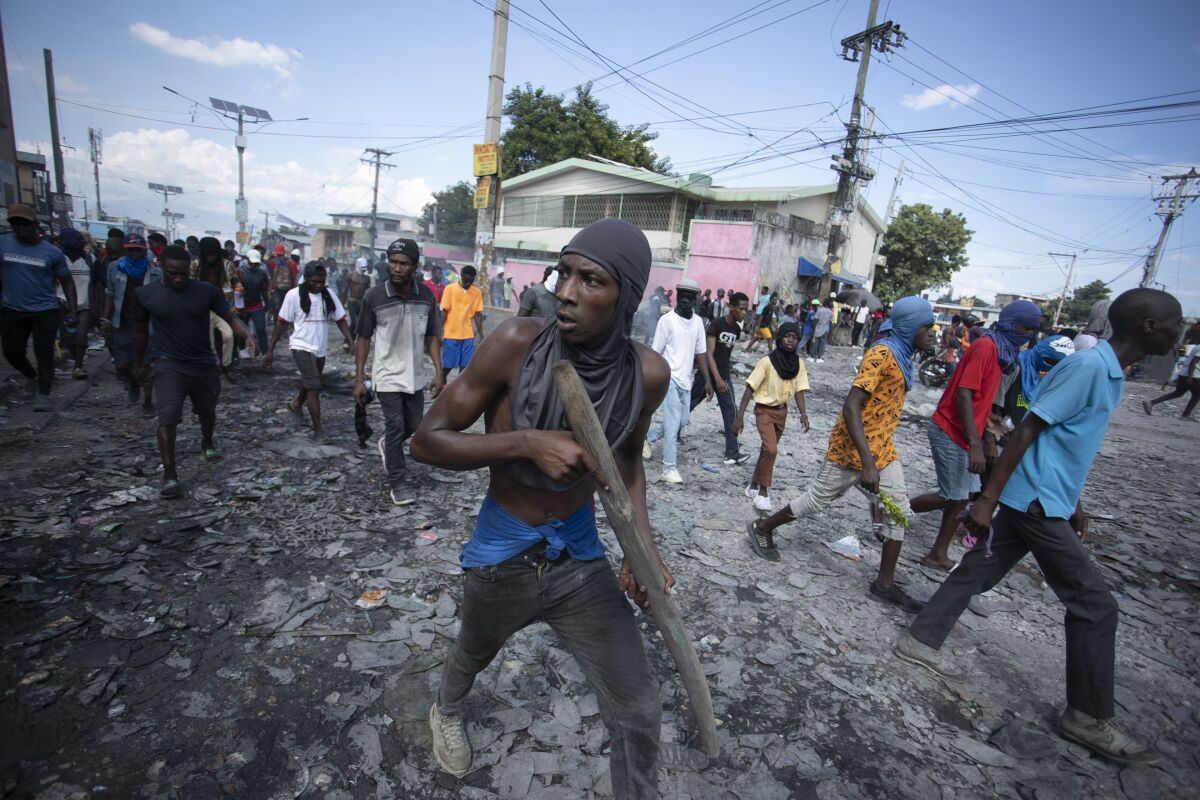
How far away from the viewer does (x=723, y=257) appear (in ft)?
69.7

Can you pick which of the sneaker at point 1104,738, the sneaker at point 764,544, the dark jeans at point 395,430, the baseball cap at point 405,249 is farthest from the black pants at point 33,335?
the sneaker at point 1104,738

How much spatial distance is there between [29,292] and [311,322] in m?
2.86

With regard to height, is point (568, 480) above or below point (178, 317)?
above

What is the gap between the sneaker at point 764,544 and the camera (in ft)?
14.1

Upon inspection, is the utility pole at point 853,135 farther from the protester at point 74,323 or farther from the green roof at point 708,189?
the protester at point 74,323

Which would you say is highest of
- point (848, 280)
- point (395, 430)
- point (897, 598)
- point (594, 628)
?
point (848, 280)

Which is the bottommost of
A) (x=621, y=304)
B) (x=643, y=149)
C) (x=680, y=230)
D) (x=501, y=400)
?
(x=501, y=400)

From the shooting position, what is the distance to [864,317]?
75.3ft

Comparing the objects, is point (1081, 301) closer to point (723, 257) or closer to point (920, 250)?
point (920, 250)

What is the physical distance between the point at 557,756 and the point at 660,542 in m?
2.15

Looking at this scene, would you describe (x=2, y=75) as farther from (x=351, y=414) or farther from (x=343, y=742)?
(x=343, y=742)

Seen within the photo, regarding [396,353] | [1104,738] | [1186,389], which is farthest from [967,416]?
[1186,389]

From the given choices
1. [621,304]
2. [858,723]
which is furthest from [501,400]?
[858,723]

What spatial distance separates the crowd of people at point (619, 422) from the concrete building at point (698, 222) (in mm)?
15638
